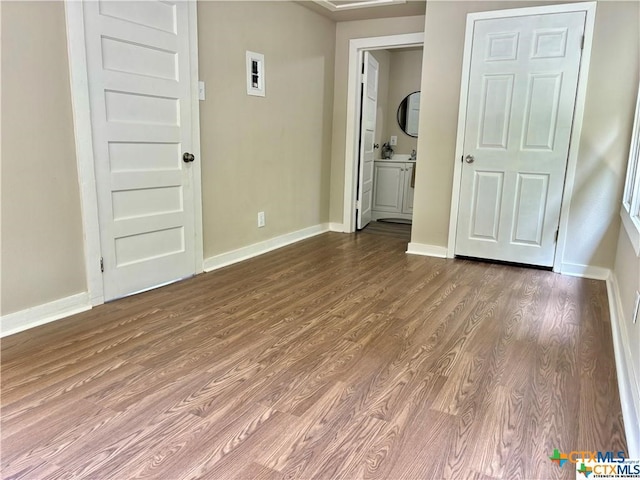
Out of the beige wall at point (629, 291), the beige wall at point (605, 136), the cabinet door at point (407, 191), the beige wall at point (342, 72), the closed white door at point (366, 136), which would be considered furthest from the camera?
the cabinet door at point (407, 191)

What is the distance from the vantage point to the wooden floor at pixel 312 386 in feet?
4.65

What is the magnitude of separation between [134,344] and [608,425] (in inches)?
80.2

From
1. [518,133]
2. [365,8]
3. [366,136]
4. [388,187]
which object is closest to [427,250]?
[518,133]

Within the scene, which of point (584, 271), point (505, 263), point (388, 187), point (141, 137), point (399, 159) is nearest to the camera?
point (141, 137)

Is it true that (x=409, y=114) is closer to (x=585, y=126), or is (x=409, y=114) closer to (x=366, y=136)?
(x=366, y=136)

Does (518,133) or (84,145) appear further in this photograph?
(518,133)

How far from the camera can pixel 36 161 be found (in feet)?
7.48

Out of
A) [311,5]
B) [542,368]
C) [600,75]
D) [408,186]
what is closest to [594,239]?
[600,75]

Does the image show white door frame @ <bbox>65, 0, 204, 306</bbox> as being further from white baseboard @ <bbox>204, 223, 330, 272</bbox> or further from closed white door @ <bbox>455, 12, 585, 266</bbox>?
closed white door @ <bbox>455, 12, 585, 266</bbox>

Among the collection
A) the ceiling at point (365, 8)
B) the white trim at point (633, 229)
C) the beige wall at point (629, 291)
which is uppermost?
the ceiling at point (365, 8)

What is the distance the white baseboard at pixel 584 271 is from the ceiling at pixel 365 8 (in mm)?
2582

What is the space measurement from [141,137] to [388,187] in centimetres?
382

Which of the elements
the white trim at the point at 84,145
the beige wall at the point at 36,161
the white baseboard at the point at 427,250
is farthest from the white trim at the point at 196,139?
the white baseboard at the point at 427,250

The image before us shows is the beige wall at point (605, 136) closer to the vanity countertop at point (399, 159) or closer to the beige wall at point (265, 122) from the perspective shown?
the beige wall at point (265, 122)
